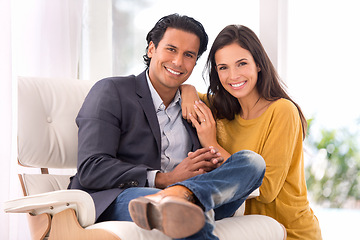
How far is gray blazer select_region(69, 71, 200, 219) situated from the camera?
5.07ft

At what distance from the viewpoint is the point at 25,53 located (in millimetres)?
2336

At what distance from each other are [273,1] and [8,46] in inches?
61.3

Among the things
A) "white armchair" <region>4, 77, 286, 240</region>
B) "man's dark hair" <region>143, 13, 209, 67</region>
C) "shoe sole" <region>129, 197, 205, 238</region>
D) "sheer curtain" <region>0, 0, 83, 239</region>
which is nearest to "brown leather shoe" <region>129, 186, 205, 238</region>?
"shoe sole" <region>129, 197, 205, 238</region>

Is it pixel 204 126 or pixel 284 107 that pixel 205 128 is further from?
pixel 284 107

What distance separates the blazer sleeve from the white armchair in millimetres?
188

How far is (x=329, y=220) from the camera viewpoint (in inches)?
152

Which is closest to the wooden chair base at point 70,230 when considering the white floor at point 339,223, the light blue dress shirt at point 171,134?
the light blue dress shirt at point 171,134

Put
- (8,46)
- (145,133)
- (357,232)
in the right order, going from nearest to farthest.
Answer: (145,133) → (8,46) → (357,232)

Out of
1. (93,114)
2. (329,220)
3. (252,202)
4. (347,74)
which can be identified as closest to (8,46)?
(93,114)

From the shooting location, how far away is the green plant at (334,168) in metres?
3.81

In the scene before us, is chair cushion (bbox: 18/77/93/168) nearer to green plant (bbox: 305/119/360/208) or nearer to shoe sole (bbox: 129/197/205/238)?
shoe sole (bbox: 129/197/205/238)

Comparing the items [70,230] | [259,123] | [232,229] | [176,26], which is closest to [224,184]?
[232,229]

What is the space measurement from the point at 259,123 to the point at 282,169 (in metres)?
0.25

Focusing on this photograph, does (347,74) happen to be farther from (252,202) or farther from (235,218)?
(235,218)
